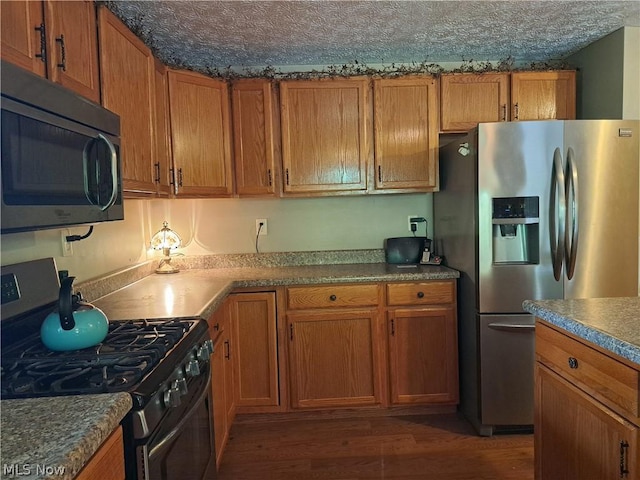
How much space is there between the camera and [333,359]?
8.59 feet

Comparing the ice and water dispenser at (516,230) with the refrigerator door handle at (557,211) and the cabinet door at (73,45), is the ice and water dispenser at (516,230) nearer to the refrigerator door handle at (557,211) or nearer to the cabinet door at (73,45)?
the refrigerator door handle at (557,211)

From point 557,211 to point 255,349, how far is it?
6.04 ft

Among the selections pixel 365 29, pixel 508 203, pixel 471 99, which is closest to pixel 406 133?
pixel 471 99

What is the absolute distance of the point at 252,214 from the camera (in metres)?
3.12

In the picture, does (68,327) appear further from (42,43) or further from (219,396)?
(219,396)

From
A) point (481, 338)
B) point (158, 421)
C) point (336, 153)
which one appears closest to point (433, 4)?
point (336, 153)

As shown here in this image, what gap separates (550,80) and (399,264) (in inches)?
60.0

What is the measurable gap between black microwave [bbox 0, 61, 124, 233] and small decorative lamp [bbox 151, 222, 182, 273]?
136 cm

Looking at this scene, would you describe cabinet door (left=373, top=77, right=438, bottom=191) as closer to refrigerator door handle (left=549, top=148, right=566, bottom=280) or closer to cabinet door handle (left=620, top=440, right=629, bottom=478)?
refrigerator door handle (left=549, top=148, right=566, bottom=280)

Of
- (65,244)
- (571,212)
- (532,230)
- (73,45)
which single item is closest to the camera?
(73,45)

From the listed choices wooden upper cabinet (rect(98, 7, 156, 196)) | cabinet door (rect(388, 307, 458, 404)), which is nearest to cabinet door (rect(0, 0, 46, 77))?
wooden upper cabinet (rect(98, 7, 156, 196))

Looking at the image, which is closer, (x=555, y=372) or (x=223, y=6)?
(x=555, y=372)

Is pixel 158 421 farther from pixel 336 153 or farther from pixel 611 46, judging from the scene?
pixel 611 46

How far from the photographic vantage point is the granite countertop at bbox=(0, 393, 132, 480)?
0.69 m
